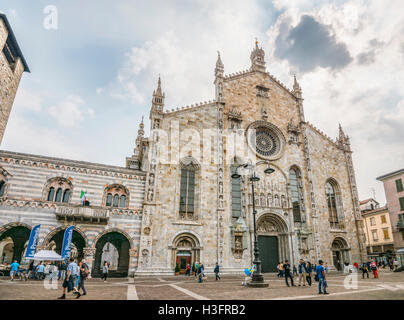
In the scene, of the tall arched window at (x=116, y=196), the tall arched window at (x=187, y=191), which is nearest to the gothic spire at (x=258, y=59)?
the tall arched window at (x=187, y=191)

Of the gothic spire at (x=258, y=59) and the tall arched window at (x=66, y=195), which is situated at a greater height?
the gothic spire at (x=258, y=59)

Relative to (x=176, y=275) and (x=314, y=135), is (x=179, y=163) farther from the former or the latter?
(x=314, y=135)

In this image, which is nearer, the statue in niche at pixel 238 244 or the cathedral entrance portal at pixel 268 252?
the statue in niche at pixel 238 244

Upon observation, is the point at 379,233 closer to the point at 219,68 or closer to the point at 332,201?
the point at 332,201

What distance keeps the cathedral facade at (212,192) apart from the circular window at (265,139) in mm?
124

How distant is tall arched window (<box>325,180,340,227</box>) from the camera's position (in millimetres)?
30589

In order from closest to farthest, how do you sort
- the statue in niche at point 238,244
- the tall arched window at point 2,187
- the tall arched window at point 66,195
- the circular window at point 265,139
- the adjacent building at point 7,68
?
the adjacent building at point 7,68, the tall arched window at point 2,187, the tall arched window at point 66,195, the statue in niche at point 238,244, the circular window at point 265,139

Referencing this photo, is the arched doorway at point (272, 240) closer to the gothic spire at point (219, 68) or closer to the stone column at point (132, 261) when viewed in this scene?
the stone column at point (132, 261)

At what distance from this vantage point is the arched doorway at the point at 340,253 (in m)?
29.2

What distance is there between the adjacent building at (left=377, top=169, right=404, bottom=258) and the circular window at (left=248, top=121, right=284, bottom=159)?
17995 millimetres

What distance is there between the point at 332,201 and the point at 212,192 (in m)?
16.5

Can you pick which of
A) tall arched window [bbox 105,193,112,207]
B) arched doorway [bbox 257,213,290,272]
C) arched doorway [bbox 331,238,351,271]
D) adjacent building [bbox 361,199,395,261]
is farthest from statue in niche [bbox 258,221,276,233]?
adjacent building [bbox 361,199,395,261]

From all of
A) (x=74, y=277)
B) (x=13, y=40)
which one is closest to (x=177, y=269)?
(x=74, y=277)
